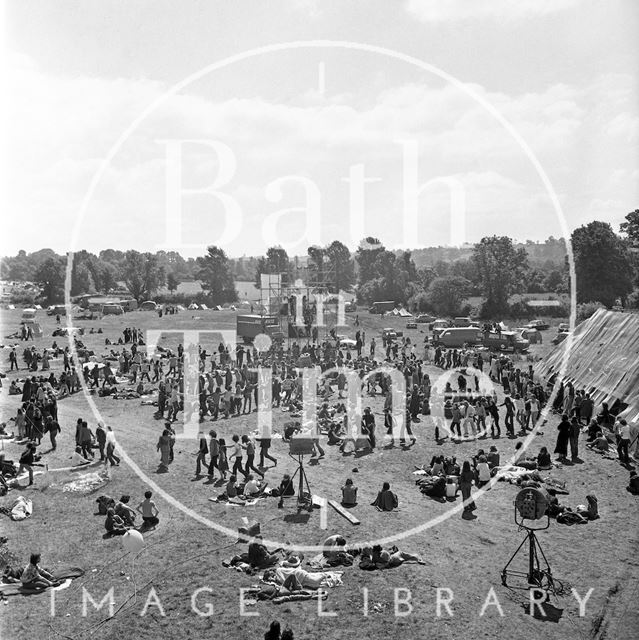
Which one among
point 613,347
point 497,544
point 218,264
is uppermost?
point 218,264

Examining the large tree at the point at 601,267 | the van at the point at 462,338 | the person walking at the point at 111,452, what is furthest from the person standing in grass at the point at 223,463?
the large tree at the point at 601,267

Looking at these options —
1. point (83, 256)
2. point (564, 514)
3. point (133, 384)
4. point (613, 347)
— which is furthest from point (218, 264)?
point (564, 514)

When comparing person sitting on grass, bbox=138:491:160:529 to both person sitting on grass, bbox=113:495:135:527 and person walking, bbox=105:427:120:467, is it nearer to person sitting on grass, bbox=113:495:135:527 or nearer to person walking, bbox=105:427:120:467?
person sitting on grass, bbox=113:495:135:527

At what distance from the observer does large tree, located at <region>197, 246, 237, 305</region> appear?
3605 inches

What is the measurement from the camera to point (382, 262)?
300ft

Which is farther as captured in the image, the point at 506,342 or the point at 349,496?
the point at 506,342

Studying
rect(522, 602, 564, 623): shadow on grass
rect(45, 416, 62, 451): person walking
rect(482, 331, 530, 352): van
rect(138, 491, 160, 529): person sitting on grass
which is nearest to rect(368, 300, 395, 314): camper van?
rect(482, 331, 530, 352): van

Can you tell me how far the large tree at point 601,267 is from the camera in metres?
65.3

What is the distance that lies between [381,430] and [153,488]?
889cm

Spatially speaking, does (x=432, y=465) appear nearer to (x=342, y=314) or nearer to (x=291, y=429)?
(x=291, y=429)

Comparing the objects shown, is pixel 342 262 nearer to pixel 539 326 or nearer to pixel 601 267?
pixel 601 267

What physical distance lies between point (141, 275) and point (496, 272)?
1871 inches

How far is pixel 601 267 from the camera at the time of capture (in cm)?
Answer: 6544

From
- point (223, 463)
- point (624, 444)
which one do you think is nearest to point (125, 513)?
point (223, 463)
